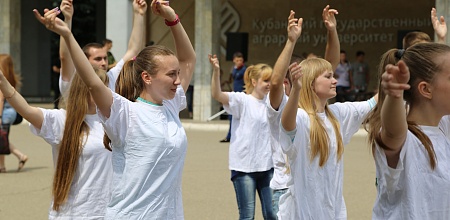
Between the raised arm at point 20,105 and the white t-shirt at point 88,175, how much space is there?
53mm

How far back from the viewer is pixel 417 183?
367 cm

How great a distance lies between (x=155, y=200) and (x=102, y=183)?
112 cm

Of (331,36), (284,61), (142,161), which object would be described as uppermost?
(331,36)

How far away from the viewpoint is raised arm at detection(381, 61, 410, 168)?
3104mm

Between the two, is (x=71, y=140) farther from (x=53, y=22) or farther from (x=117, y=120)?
(x=53, y=22)

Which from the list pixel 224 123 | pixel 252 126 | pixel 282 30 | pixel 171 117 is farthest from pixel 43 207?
pixel 282 30

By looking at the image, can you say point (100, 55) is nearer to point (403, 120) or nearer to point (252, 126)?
point (252, 126)

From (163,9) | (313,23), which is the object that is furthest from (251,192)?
(313,23)

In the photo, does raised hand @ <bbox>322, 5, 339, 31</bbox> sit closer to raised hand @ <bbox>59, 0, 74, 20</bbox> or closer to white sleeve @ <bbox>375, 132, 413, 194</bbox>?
raised hand @ <bbox>59, 0, 74, 20</bbox>

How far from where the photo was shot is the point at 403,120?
133 inches

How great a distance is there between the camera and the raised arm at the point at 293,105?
4898mm

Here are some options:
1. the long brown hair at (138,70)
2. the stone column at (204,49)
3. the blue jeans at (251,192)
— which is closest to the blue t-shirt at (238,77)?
the stone column at (204,49)

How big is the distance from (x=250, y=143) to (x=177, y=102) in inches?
125

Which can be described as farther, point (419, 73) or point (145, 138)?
point (145, 138)
